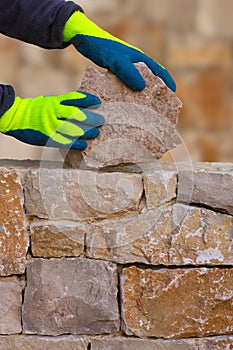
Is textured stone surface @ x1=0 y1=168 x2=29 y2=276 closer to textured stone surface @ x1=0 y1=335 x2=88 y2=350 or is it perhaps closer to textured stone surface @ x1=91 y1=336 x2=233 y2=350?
textured stone surface @ x1=0 y1=335 x2=88 y2=350

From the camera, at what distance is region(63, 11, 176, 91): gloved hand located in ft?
7.24

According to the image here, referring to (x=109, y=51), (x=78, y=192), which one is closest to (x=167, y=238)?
(x=78, y=192)

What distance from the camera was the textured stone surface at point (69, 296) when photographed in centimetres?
223

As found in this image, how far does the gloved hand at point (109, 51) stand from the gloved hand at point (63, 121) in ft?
0.36

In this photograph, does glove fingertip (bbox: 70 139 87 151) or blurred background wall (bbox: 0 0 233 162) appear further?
blurred background wall (bbox: 0 0 233 162)

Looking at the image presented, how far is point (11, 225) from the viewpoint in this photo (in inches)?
87.0

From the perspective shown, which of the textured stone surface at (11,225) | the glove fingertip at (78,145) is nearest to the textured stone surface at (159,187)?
the glove fingertip at (78,145)

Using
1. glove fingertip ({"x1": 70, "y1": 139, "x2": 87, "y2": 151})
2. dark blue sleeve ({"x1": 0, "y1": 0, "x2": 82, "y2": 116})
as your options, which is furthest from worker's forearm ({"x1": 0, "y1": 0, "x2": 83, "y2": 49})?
glove fingertip ({"x1": 70, "y1": 139, "x2": 87, "y2": 151})

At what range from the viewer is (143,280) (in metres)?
2.24

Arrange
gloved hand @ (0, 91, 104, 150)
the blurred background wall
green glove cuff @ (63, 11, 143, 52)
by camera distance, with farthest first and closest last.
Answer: the blurred background wall → green glove cuff @ (63, 11, 143, 52) → gloved hand @ (0, 91, 104, 150)

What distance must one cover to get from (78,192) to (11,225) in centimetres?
20

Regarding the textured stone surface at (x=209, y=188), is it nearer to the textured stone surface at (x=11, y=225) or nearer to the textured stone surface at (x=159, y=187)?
the textured stone surface at (x=159, y=187)

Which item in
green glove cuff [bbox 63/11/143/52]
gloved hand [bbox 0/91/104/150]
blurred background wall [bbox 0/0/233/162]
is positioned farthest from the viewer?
blurred background wall [bbox 0/0/233/162]

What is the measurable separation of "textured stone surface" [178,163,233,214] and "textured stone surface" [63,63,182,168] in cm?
14
